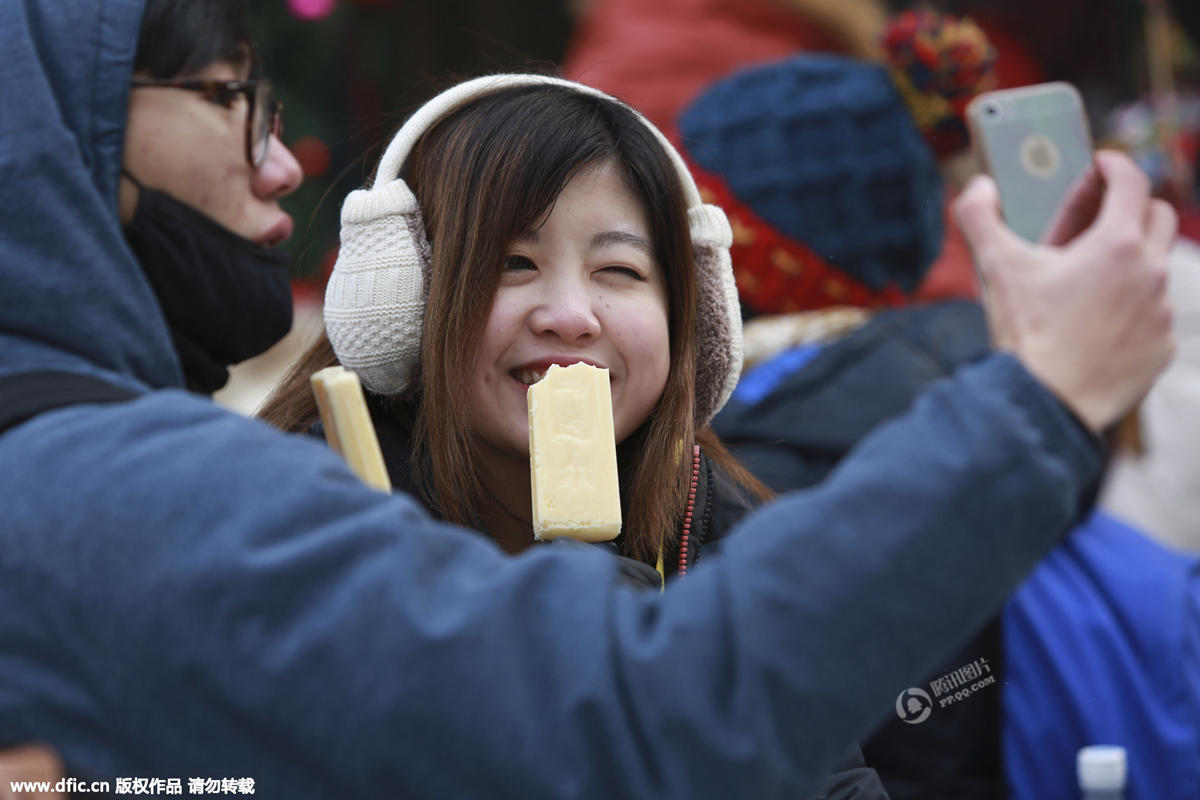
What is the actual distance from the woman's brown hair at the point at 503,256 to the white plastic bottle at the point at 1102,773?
999 millimetres

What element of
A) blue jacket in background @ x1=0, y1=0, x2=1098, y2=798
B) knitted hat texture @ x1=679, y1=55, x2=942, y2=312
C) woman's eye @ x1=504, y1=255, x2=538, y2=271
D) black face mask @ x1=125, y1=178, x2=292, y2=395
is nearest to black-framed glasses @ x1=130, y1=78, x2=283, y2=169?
black face mask @ x1=125, y1=178, x2=292, y2=395

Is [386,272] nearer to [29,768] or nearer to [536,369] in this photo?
[536,369]

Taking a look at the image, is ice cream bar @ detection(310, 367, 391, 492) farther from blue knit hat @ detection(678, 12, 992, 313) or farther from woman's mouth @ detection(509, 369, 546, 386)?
blue knit hat @ detection(678, 12, 992, 313)

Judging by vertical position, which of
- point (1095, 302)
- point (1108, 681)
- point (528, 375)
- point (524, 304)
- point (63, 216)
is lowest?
point (1108, 681)

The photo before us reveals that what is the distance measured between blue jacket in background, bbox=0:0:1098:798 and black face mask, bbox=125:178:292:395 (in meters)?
0.59

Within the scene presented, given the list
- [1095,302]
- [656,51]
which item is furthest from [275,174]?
[656,51]

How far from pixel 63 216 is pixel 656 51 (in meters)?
4.15

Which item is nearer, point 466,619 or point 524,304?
point 466,619

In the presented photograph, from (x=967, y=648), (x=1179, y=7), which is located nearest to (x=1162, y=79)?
(x=1179, y=7)

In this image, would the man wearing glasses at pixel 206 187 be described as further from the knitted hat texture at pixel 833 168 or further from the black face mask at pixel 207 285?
the knitted hat texture at pixel 833 168

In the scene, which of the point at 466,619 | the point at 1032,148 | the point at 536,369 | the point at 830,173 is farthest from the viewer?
the point at 830,173

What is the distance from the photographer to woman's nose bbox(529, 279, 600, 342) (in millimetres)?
1919

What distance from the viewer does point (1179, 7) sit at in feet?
22.4

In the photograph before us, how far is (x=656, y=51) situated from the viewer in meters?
5.39
